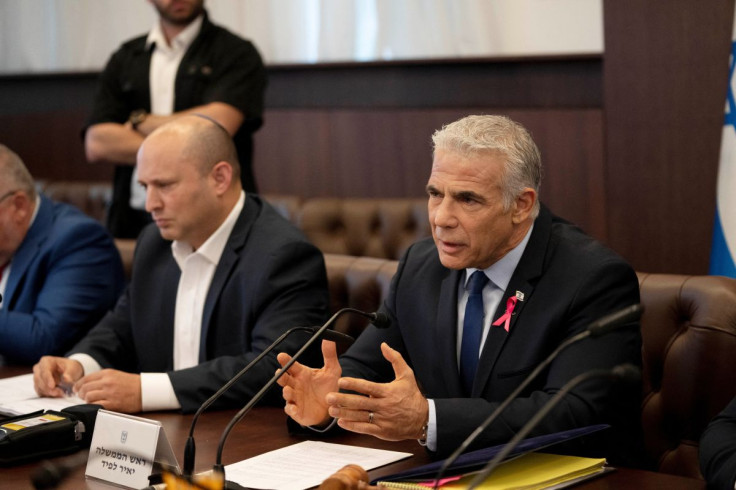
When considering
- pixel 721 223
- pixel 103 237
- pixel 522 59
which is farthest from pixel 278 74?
pixel 721 223

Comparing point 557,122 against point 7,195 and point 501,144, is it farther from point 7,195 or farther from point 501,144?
point 501,144

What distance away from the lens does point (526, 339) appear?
2570mm

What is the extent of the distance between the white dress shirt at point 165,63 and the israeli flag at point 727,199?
2427 mm

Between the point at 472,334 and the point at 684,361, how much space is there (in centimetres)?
56

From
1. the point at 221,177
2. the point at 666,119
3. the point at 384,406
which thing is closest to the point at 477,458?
the point at 384,406

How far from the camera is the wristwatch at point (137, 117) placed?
16.2ft

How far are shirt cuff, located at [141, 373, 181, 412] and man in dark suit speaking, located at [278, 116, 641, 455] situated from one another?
1.54 ft

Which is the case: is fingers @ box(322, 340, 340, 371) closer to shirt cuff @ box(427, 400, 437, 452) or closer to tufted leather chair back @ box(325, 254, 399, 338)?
shirt cuff @ box(427, 400, 437, 452)

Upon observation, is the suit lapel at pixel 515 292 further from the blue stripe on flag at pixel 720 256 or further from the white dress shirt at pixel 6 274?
the white dress shirt at pixel 6 274

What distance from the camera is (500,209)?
104 inches

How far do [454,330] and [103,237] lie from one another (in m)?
1.84

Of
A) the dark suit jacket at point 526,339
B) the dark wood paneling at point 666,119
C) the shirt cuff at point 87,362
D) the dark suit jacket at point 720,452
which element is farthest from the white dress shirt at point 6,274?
the dark suit jacket at point 720,452

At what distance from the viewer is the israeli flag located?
364 centimetres

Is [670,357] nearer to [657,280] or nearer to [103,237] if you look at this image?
[657,280]
